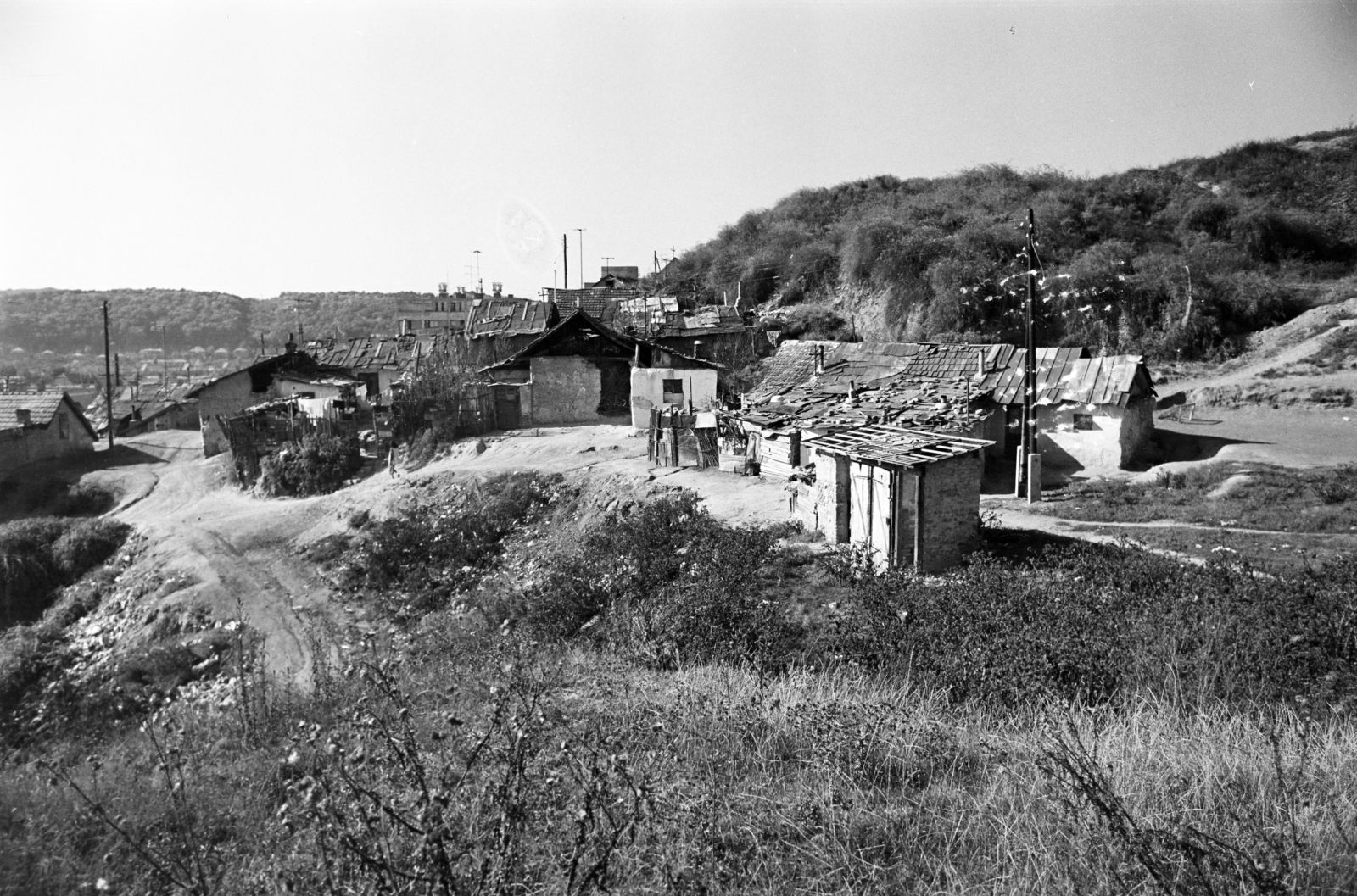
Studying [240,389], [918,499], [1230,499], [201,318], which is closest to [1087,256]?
[1230,499]

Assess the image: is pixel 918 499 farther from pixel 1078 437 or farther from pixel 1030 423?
pixel 1078 437

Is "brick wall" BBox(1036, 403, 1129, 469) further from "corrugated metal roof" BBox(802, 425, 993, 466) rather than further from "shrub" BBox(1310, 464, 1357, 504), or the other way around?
"corrugated metal roof" BBox(802, 425, 993, 466)

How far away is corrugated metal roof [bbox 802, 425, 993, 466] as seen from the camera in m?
10.7

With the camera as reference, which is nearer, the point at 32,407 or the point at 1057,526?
the point at 1057,526

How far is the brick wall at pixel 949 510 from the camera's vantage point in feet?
35.0

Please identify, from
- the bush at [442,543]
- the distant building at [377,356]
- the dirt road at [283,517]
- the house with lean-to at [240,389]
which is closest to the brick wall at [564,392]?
the dirt road at [283,517]

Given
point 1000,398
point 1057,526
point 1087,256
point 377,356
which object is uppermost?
point 1087,256

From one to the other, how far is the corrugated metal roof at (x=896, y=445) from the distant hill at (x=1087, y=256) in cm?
1648

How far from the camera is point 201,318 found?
3487 inches

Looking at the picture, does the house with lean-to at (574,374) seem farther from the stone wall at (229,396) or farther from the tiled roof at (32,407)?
the tiled roof at (32,407)

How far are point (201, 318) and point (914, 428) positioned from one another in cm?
9262

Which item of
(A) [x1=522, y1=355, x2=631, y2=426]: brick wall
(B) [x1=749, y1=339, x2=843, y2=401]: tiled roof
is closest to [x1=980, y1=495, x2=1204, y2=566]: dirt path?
(B) [x1=749, y1=339, x2=843, y2=401]: tiled roof

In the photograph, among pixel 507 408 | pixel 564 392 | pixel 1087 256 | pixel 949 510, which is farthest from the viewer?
pixel 1087 256

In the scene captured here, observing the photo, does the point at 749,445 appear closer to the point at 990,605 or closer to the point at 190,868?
the point at 990,605
